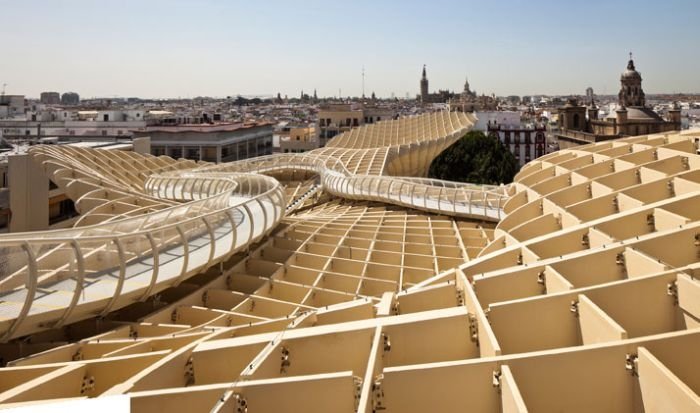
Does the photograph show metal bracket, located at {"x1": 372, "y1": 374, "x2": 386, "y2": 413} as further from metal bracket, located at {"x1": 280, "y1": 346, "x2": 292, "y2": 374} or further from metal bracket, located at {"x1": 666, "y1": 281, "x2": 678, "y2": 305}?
metal bracket, located at {"x1": 666, "y1": 281, "x2": 678, "y2": 305}

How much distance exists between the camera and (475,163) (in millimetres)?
72438

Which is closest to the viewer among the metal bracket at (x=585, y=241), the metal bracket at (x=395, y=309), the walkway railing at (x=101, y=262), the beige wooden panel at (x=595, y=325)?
the beige wooden panel at (x=595, y=325)

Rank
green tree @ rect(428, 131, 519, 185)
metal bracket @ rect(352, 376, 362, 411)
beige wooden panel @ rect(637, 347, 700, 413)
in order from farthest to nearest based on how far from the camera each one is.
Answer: green tree @ rect(428, 131, 519, 185), metal bracket @ rect(352, 376, 362, 411), beige wooden panel @ rect(637, 347, 700, 413)

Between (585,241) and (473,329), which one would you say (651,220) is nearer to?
(585,241)

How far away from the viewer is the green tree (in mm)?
70688

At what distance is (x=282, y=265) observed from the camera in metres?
18.8

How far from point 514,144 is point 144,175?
287 ft

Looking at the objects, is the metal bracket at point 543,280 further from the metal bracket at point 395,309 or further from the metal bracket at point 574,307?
the metal bracket at point 395,309

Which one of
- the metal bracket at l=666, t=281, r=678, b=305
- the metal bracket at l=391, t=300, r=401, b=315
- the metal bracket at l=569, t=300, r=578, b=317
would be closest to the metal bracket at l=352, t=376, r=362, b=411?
the metal bracket at l=391, t=300, r=401, b=315

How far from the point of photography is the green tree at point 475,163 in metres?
70.7

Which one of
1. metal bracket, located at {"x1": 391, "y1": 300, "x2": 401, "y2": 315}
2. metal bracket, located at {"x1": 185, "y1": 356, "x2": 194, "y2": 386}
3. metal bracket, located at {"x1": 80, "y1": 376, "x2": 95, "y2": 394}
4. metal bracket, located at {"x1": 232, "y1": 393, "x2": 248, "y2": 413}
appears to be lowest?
metal bracket, located at {"x1": 80, "y1": 376, "x2": 95, "y2": 394}

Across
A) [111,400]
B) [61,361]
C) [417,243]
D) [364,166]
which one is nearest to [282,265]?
Result: [417,243]

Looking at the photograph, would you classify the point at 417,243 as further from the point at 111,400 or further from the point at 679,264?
the point at 111,400

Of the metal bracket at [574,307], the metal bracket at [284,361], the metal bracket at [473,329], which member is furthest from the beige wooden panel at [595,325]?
the metal bracket at [284,361]
